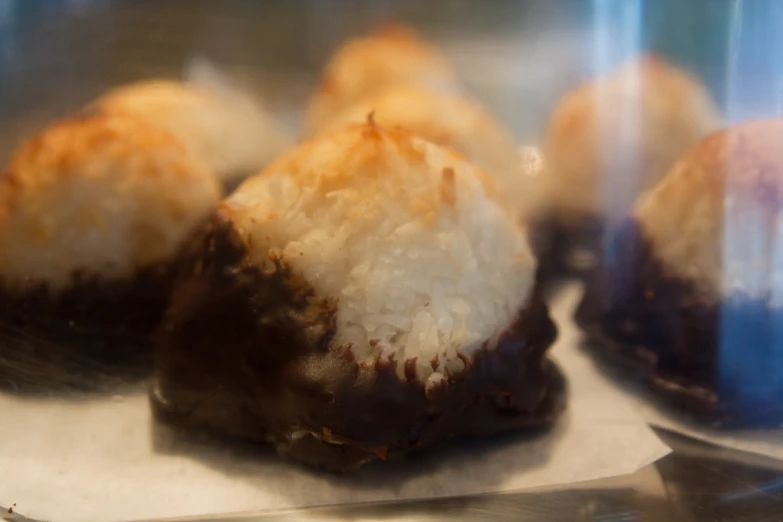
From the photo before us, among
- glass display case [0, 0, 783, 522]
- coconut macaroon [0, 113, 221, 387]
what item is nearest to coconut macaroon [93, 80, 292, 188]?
glass display case [0, 0, 783, 522]

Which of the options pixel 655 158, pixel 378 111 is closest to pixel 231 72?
pixel 378 111

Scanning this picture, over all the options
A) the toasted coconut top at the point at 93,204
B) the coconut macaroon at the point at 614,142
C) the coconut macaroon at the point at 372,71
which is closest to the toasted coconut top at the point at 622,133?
the coconut macaroon at the point at 614,142

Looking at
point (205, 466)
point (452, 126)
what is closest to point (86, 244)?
point (205, 466)

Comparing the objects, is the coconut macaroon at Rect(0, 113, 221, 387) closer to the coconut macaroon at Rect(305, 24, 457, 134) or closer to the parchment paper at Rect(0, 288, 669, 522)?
the parchment paper at Rect(0, 288, 669, 522)

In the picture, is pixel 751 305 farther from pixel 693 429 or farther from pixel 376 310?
pixel 376 310

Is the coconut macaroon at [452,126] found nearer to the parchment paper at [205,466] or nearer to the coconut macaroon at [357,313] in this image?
the coconut macaroon at [357,313]
